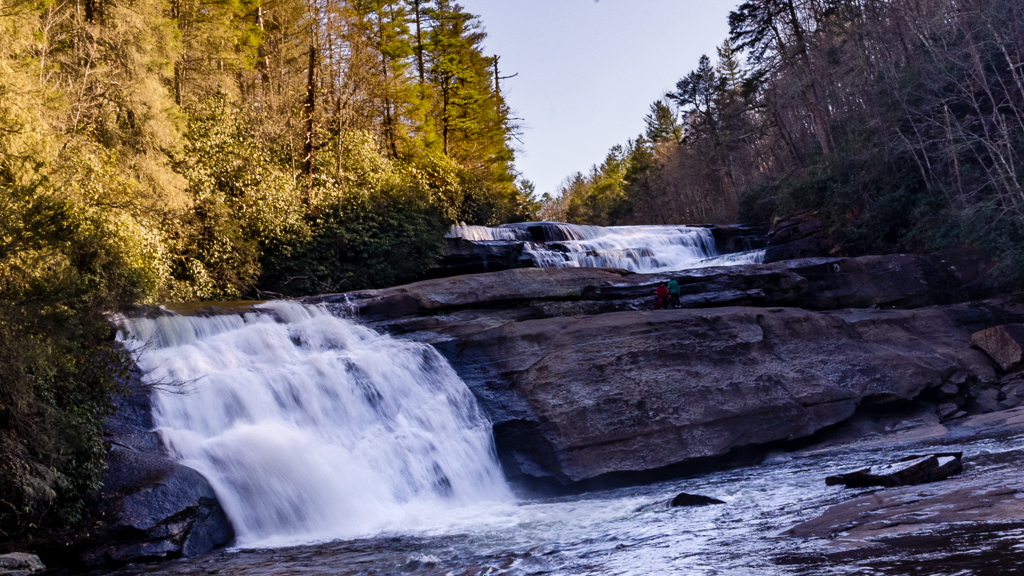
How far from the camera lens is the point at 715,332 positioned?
1488 cm

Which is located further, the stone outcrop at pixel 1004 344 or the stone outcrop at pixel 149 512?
the stone outcrop at pixel 1004 344

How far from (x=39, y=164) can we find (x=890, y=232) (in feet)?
80.9

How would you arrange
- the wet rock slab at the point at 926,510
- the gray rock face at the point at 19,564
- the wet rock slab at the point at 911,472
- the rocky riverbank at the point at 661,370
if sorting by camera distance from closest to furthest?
the wet rock slab at the point at 926,510
the gray rock face at the point at 19,564
the wet rock slab at the point at 911,472
the rocky riverbank at the point at 661,370

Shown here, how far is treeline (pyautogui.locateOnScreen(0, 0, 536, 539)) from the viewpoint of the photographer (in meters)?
8.87

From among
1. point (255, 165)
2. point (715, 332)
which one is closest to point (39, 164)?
point (255, 165)

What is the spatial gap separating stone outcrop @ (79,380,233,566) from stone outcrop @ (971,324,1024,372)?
16.4 meters

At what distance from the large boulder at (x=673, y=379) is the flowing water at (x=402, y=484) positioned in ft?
2.19

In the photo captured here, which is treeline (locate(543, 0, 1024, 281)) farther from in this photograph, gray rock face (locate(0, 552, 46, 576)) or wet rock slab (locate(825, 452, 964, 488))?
gray rock face (locate(0, 552, 46, 576))

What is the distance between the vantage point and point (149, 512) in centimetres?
856

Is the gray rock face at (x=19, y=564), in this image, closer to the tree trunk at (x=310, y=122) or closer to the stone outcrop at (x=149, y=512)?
the stone outcrop at (x=149, y=512)

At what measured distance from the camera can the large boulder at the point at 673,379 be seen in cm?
1274

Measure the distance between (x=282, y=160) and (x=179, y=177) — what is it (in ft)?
18.3

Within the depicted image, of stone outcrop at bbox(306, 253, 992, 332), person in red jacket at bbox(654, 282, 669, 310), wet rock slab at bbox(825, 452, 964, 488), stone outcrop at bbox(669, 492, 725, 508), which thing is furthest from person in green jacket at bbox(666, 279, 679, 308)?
wet rock slab at bbox(825, 452, 964, 488)

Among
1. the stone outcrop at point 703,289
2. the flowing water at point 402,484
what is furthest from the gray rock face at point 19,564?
the stone outcrop at point 703,289
